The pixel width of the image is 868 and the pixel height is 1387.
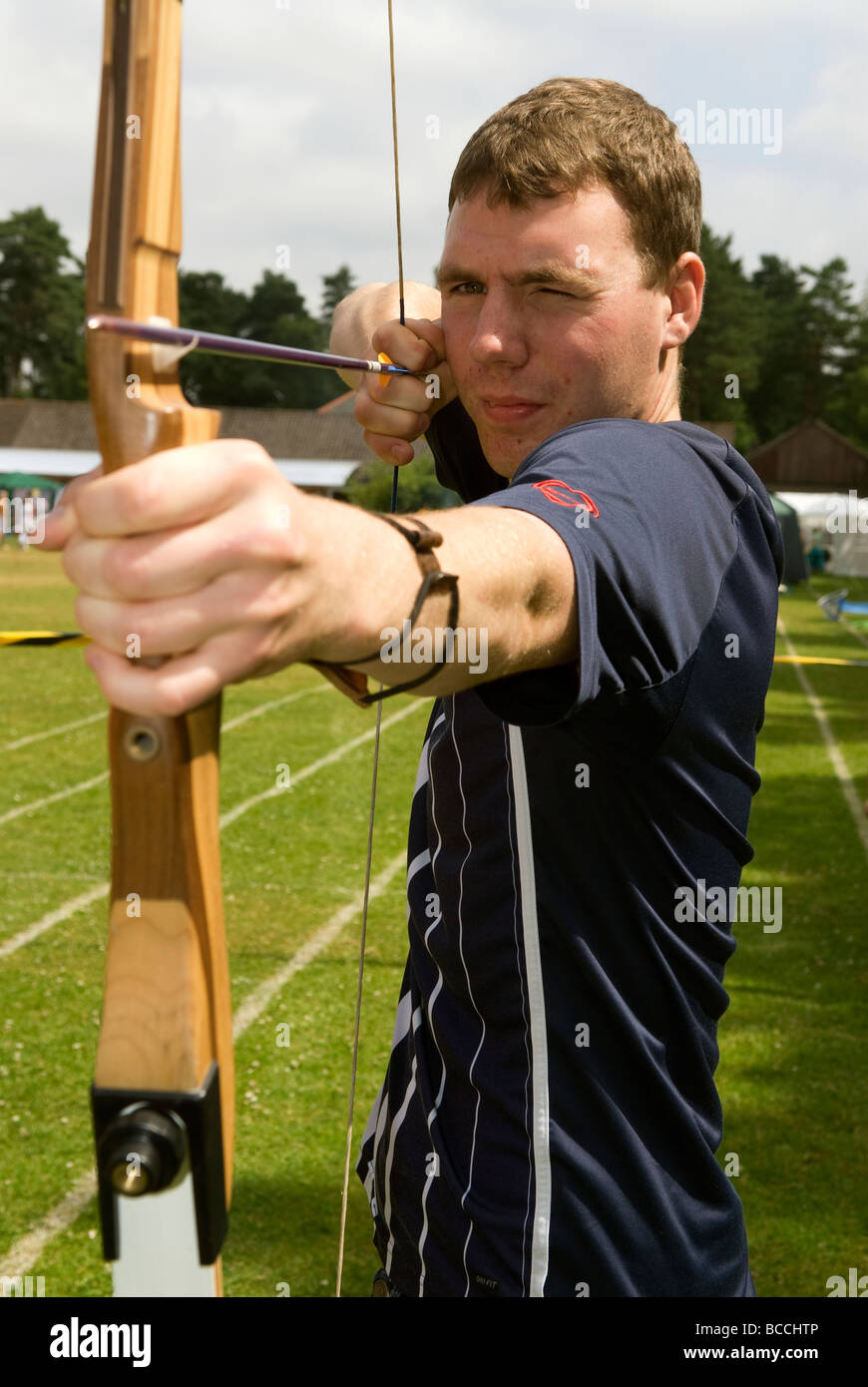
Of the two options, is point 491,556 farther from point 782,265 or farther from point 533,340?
point 782,265

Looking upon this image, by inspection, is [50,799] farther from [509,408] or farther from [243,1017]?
[509,408]

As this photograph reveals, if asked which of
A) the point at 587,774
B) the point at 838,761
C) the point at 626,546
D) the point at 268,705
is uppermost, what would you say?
the point at 626,546

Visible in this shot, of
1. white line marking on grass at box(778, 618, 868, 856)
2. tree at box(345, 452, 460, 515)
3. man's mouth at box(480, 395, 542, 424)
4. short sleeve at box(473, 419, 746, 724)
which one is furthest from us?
tree at box(345, 452, 460, 515)

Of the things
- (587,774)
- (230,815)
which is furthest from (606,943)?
(230,815)

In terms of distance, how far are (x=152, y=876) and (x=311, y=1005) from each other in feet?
18.5

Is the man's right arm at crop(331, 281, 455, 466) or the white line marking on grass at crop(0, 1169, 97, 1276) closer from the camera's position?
the man's right arm at crop(331, 281, 455, 466)

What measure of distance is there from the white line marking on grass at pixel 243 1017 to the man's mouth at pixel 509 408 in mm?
1961

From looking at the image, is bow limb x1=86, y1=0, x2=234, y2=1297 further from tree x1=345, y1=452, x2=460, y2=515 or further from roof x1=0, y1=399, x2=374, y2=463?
roof x1=0, y1=399, x2=374, y2=463

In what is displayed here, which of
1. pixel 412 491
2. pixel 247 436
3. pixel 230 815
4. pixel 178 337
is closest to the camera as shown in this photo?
pixel 178 337

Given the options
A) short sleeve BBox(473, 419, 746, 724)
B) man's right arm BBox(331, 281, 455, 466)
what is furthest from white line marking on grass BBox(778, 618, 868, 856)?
short sleeve BBox(473, 419, 746, 724)

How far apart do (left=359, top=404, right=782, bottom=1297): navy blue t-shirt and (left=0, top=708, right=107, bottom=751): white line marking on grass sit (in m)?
11.5

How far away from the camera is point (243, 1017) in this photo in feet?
21.6

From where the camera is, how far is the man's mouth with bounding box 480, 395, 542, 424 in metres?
1.99
